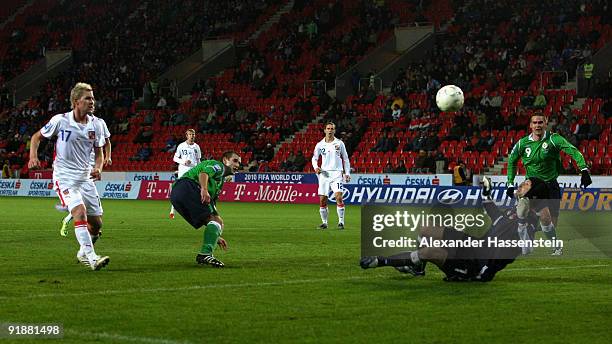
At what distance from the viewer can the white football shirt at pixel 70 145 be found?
12.1 meters

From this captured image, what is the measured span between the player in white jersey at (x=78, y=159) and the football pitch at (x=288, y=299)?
516mm

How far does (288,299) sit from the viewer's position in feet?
31.0

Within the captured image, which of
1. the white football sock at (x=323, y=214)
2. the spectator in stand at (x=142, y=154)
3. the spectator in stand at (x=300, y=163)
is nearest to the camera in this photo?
the white football sock at (x=323, y=214)

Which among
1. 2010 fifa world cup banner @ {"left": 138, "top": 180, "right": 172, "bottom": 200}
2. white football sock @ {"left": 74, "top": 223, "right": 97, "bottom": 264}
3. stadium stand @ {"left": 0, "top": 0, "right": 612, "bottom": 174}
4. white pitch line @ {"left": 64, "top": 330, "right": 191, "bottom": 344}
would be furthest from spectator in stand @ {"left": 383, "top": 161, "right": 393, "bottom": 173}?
white pitch line @ {"left": 64, "top": 330, "right": 191, "bottom": 344}

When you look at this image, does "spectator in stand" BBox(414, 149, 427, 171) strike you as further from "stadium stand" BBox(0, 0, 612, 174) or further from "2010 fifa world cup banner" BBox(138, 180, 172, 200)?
"2010 fifa world cup banner" BBox(138, 180, 172, 200)

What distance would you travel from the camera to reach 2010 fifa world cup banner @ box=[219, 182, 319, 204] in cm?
3688

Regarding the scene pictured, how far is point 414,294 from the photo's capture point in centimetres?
984

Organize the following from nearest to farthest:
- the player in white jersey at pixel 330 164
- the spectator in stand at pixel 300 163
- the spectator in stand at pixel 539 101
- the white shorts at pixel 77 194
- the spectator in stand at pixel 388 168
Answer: the white shorts at pixel 77 194 → the player in white jersey at pixel 330 164 → the spectator in stand at pixel 388 168 → the spectator in stand at pixel 539 101 → the spectator in stand at pixel 300 163

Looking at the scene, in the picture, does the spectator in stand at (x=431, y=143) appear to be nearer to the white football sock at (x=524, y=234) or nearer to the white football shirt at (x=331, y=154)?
the white football shirt at (x=331, y=154)

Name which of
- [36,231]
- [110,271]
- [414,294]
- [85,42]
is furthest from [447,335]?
[85,42]

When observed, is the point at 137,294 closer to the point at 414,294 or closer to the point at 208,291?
the point at 208,291

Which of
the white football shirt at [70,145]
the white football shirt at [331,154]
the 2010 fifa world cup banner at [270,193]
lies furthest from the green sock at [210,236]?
the 2010 fifa world cup banner at [270,193]

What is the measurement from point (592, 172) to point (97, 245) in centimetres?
1985

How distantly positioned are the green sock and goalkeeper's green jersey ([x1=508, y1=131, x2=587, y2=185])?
4.78 metres
